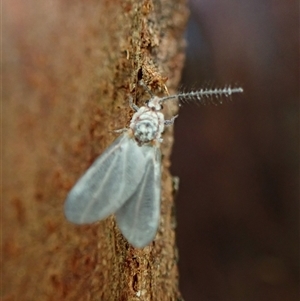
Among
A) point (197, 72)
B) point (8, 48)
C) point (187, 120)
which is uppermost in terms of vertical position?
point (197, 72)

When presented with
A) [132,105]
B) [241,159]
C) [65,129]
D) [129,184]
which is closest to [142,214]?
[129,184]

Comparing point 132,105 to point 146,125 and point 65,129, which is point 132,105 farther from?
point 65,129

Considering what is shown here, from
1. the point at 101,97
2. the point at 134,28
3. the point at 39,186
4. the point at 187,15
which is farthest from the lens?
the point at 187,15

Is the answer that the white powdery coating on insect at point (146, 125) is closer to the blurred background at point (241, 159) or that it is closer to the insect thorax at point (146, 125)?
the insect thorax at point (146, 125)

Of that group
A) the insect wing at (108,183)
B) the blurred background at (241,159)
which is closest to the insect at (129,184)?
the insect wing at (108,183)

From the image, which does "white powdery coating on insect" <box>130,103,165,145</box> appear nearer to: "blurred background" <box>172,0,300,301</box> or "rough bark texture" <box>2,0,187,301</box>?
"rough bark texture" <box>2,0,187,301</box>

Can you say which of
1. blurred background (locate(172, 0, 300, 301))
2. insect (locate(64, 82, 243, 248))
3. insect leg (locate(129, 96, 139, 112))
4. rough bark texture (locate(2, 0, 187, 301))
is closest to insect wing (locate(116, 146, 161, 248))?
insect (locate(64, 82, 243, 248))

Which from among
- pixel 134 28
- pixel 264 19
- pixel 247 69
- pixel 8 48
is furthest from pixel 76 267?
pixel 264 19

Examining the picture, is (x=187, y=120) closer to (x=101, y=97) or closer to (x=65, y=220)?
(x=101, y=97)
